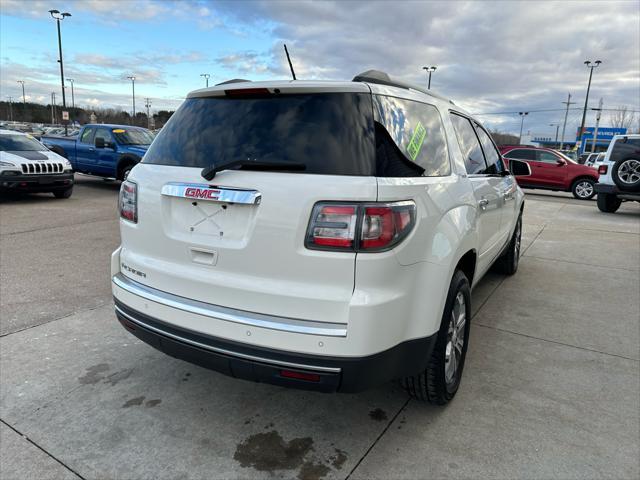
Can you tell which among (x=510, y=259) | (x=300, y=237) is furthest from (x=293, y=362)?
(x=510, y=259)

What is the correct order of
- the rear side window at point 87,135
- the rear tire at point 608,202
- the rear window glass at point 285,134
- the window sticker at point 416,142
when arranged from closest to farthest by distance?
the rear window glass at point 285,134
the window sticker at point 416,142
the rear tire at point 608,202
the rear side window at point 87,135

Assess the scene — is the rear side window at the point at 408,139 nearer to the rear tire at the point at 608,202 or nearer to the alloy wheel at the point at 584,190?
the rear tire at the point at 608,202

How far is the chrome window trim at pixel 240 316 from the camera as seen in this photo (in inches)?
79.7

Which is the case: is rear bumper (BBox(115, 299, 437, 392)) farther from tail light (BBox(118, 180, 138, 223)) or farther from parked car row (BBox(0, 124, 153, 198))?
parked car row (BBox(0, 124, 153, 198))

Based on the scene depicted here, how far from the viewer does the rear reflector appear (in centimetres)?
207

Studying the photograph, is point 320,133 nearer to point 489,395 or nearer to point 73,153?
point 489,395

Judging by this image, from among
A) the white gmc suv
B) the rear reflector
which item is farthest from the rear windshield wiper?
the rear reflector

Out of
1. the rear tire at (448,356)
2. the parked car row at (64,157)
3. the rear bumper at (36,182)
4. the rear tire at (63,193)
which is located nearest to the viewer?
the rear tire at (448,356)

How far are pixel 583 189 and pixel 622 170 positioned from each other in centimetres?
569

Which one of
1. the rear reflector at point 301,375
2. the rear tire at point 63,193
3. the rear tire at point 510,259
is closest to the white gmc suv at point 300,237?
the rear reflector at point 301,375

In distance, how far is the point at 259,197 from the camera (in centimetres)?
213

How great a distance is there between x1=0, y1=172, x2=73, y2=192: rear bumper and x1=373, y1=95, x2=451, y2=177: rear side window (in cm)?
976

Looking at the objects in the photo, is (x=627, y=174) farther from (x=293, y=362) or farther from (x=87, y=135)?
(x=87, y=135)

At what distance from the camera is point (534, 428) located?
2.64m
